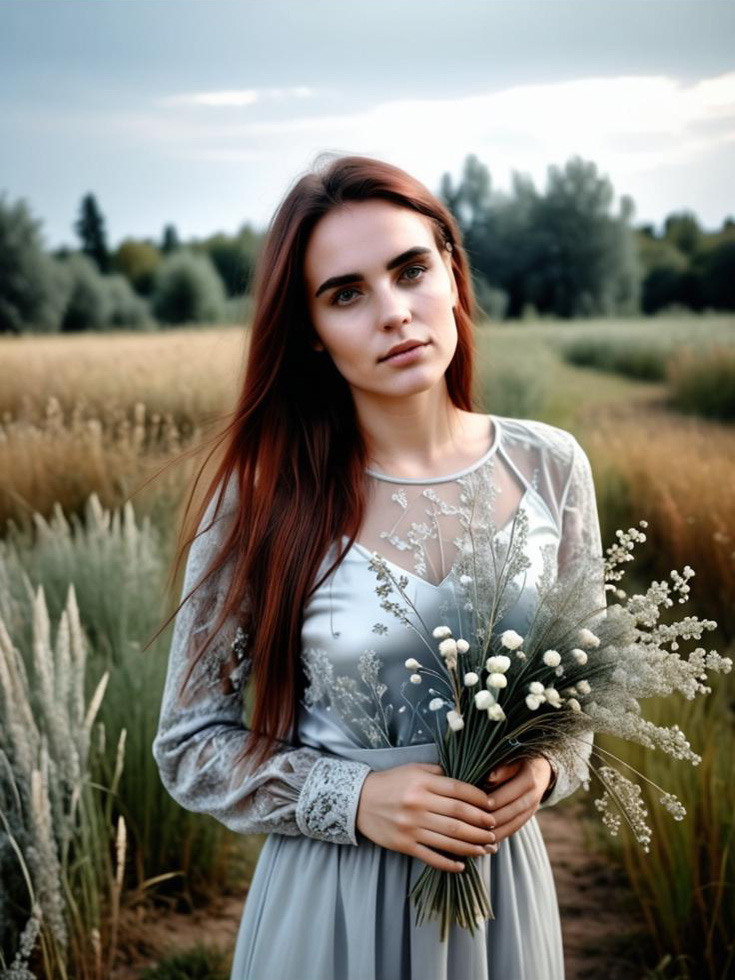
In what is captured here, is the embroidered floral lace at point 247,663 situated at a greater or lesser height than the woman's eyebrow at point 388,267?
lesser

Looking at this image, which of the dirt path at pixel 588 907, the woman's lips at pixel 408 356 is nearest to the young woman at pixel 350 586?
the woman's lips at pixel 408 356

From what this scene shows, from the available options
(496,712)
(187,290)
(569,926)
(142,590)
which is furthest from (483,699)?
(187,290)

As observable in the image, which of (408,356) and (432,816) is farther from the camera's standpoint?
(408,356)

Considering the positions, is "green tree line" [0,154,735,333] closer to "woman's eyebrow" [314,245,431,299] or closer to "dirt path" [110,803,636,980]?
"dirt path" [110,803,636,980]

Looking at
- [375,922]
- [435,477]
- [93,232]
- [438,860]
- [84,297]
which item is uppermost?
[93,232]

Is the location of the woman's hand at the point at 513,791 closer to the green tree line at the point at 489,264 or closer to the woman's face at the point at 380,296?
the woman's face at the point at 380,296

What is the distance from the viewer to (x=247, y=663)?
1.49 meters

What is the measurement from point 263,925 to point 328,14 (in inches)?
128

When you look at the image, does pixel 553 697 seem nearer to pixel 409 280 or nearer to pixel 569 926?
pixel 409 280

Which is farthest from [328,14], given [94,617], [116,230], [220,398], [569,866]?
[569,866]

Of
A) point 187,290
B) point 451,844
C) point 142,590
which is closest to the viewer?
point 451,844

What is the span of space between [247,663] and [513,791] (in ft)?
1.61

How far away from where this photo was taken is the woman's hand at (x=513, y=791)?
125 centimetres

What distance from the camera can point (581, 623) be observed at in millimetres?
1179
